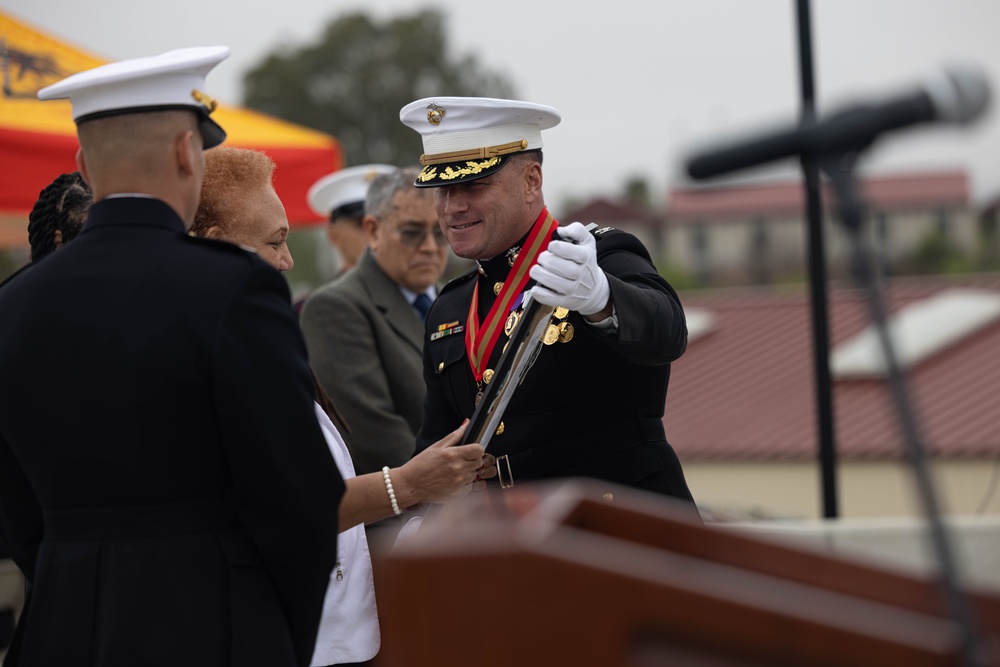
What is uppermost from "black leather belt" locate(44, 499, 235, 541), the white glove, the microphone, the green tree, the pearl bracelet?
the microphone

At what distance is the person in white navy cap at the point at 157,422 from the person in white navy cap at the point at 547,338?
35.0 inches

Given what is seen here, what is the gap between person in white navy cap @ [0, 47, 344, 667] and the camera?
2.12m

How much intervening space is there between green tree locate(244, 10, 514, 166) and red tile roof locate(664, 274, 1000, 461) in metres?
29.4

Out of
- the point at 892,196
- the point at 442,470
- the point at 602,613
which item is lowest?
the point at 892,196

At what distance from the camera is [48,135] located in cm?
558

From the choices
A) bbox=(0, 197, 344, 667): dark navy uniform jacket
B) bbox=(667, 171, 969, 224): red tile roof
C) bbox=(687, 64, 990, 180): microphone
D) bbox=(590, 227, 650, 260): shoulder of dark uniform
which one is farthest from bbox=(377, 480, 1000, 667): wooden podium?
bbox=(667, 171, 969, 224): red tile roof

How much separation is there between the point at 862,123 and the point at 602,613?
0.58 metres

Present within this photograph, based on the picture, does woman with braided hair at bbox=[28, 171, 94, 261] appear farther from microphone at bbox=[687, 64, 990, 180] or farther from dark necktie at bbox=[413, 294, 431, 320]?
microphone at bbox=[687, 64, 990, 180]

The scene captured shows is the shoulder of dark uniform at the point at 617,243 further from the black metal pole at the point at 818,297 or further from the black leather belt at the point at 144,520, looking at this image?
the black metal pole at the point at 818,297

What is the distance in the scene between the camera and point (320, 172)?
707 cm

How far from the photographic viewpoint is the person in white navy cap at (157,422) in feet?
6.96

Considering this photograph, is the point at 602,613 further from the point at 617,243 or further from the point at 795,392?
the point at 795,392

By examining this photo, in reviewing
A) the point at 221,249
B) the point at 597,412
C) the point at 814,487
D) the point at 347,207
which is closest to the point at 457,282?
the point at 597,412

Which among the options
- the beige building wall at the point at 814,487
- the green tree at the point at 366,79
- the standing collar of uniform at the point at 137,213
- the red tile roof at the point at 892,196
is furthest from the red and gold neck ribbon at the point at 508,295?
the red tile roof at the point at 892,196
